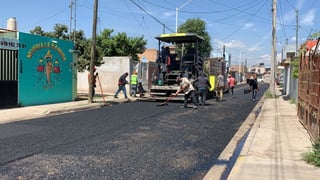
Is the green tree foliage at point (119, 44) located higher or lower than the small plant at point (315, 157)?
higher

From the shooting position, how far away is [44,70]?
19.0 meters

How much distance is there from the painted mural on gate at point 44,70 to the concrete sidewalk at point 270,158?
10.3m

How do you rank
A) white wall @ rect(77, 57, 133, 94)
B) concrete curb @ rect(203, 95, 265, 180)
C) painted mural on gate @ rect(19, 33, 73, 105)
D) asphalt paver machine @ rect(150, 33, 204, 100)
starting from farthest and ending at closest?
white wall @ rect(77, 57, 133, 94) → asphalt paver machine @ rect(150, 33, 204, 100) → painted mural on gate @ rect(19, 33, 73, 105) → concrete curb @ rect(203, 95, 265, 180)

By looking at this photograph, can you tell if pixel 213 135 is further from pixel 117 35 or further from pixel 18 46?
pixel 117 35

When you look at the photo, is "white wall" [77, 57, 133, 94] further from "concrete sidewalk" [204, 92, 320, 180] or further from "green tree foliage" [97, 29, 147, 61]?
"concrete sidewalk" [204, 92, 320, 180]

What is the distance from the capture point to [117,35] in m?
41.0

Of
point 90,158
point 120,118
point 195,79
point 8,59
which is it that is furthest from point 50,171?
point 195,79

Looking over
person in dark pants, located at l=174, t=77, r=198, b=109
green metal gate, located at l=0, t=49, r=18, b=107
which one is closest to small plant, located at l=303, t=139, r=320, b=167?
person in dark pants, located at l=174, t=77, r=198, b=109

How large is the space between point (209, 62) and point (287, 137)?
14.7 metres

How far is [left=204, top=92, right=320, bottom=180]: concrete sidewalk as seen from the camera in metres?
6.69

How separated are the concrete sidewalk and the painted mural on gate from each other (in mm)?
10321

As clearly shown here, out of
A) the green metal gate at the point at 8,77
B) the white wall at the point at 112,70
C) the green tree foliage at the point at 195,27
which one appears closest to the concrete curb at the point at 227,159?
the green metal gate at the point at 8,77

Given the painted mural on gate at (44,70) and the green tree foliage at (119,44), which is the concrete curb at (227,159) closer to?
Answer: the painted mural on gate at (44,70)

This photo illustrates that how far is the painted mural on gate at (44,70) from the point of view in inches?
694
